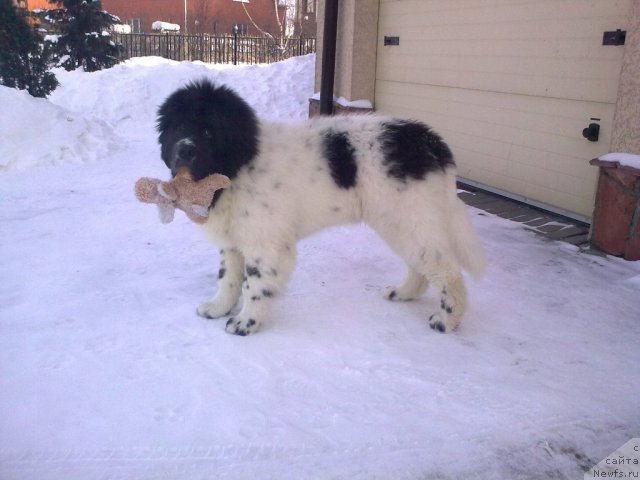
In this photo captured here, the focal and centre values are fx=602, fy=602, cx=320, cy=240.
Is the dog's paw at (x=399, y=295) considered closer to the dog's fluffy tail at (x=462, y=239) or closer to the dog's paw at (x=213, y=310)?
the dog's fluffy tail at (x=462, y=239)

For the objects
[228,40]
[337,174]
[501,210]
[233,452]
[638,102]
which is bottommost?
[233,452]

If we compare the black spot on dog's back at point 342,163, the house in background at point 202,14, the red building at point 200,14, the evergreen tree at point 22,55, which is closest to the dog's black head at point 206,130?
the black spot on dog's back at point 342,163

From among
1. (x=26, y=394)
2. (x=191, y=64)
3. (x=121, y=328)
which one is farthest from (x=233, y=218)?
(x=191, y=64)

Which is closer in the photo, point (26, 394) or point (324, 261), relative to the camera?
point (26, 394)

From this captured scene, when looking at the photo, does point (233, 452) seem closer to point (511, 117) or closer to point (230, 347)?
point (230, 347)

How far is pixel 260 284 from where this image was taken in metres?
3.98

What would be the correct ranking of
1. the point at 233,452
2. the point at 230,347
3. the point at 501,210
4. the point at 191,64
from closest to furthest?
1. the point at 233,452
2. the point at 230,347
3. the point at 501,210
4. the point at 191,64

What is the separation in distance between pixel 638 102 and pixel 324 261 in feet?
10.2

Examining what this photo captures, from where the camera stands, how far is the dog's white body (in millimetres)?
3924

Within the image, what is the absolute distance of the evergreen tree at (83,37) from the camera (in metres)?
16.4

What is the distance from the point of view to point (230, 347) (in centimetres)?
383

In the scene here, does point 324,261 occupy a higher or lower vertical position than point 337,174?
lower

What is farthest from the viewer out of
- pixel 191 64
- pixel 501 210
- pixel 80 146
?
pixel 191 64

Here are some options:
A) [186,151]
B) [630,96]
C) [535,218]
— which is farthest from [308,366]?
[535,218]
